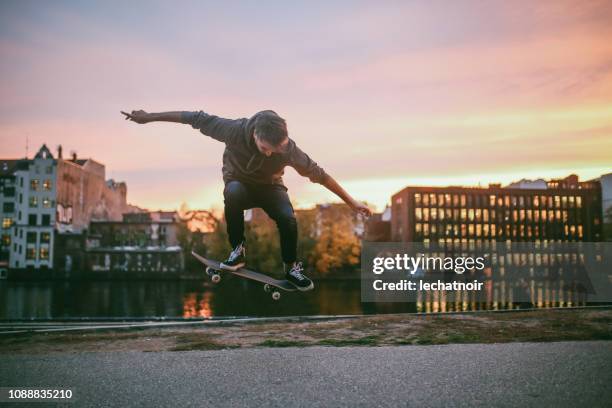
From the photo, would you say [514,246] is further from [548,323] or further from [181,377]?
A: [181,377]

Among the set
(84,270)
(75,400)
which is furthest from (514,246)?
(75,400)

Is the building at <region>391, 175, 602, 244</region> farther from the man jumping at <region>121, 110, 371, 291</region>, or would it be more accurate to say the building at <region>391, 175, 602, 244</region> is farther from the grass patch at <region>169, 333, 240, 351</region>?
the man jumping at <region>121, 110, 371, 291</region>

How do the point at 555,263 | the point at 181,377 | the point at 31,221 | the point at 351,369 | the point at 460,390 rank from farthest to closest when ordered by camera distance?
the point at 555,263
the point at 31,221
the point at 351,369
the point at 181,377
the point at 460,390

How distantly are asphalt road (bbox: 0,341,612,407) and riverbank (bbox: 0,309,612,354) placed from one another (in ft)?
7.87

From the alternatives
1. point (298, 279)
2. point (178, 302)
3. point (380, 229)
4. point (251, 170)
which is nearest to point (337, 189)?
point (251, 170)

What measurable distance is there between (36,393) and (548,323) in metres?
28.8

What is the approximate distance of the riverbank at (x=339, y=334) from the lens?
2667 cm

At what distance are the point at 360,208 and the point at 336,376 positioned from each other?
12645 millimetres

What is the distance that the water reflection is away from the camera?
190 feet

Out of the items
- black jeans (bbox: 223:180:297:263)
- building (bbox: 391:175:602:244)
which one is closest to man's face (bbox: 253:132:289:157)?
black jeans (bbox: 223:180:297:263)

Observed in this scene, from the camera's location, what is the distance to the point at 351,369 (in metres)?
20.7

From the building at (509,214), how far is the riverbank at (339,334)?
4603 inches

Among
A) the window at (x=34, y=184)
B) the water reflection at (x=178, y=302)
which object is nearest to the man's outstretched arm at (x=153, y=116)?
the water reflection at (x=178, y=302)

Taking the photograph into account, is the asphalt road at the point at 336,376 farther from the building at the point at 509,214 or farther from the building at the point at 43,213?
the building at the point at 509,214
